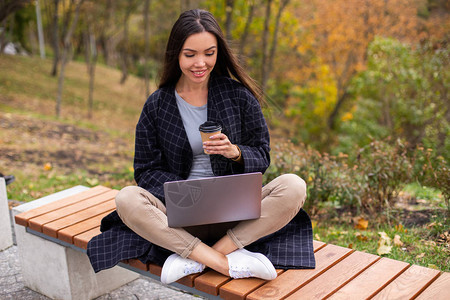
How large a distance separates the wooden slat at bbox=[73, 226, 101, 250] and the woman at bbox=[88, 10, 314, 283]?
0.10m

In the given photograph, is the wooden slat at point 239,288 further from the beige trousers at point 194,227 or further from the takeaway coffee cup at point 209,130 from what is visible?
the takeaway coffee cup at point 209,130

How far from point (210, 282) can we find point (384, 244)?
1746mm

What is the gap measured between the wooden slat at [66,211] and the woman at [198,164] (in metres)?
0.55

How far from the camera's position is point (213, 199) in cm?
229

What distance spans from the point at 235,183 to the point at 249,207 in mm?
193

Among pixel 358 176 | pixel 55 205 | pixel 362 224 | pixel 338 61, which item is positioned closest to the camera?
pixel 55 205

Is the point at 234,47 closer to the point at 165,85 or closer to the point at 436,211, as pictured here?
the point at 165,85

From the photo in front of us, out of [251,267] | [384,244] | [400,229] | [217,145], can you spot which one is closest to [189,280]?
[251,267]

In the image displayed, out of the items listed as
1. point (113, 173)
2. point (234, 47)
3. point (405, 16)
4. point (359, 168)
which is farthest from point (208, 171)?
point (405, 16)

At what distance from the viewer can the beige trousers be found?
2375mm

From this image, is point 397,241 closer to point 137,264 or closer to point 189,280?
point 189,280

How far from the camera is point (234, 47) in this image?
3.03 meters

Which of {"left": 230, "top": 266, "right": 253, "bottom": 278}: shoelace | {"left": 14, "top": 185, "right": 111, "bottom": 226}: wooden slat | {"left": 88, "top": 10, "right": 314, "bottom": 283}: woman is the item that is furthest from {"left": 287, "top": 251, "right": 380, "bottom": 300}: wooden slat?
{"left": 14, "top": 185, "right": 111, "bottom": 226}: wooden slat

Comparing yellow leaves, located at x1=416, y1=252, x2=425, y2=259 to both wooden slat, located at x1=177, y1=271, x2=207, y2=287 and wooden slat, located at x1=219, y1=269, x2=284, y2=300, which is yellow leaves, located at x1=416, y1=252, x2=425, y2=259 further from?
wooden slat, located at x1=177, y1=271, x2=207, y2=287
